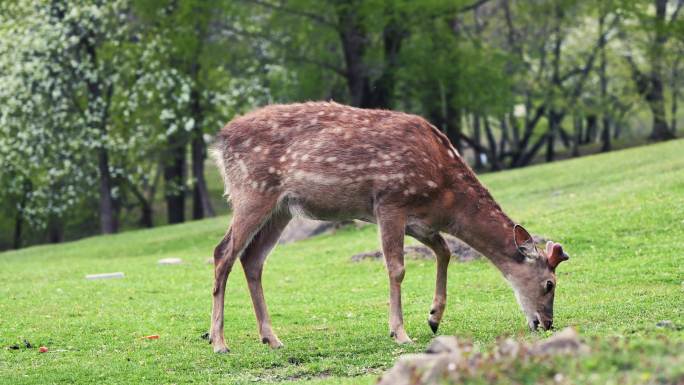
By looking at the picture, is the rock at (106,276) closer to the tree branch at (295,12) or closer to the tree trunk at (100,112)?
the tree trunk at (100,112)

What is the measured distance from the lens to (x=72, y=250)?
29.5 m

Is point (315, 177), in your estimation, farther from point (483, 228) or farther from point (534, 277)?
point (534, 277)

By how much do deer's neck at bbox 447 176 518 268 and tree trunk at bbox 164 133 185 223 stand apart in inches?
1021

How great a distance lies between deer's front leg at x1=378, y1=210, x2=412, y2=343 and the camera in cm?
1025

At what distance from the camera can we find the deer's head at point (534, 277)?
1034 cm

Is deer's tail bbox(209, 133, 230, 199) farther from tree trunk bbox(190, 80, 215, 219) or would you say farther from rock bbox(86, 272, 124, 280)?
tree trunk bbox(190, 80, 215, 219)

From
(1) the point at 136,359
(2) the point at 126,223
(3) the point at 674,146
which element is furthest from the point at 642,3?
(1) the point at 136,359

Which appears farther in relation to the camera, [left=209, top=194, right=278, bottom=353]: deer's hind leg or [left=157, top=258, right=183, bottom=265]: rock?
[left=157, top=258, right=183, bottom=265]: rock

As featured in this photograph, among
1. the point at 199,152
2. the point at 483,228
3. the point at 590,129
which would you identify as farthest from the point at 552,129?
the point at 483,228

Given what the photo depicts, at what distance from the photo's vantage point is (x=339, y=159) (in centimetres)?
1045

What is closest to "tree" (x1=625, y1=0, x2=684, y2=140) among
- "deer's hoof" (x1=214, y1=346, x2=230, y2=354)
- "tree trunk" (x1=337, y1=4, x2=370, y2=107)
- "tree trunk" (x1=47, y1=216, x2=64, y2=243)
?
"tree trunk" (x1=337, y1=4, x2=370, y2=107)

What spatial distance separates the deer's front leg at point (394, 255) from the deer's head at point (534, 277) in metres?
1.19

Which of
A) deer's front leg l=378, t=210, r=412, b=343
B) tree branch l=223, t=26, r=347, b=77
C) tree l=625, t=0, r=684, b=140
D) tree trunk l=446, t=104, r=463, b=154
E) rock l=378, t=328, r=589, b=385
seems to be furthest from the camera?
tree l=625, t=0, r=684, b=140

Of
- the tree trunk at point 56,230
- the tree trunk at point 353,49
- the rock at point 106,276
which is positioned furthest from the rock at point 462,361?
the tree trunk at point 56,230
